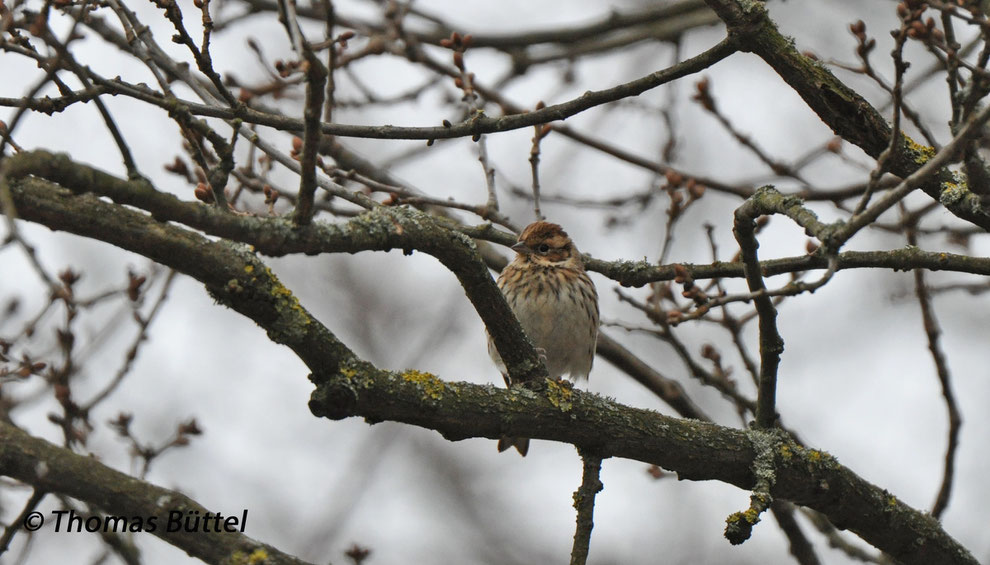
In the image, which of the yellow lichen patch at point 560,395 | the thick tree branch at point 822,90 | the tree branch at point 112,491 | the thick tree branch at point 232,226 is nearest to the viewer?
the thick tree branch at point 232,226

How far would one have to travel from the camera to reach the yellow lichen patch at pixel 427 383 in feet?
12.0

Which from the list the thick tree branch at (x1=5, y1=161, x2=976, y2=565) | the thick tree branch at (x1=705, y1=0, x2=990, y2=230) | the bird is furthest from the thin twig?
the bird

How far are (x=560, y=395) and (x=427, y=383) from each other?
1.90ft

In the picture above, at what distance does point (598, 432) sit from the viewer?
Answer: 13.2 feet

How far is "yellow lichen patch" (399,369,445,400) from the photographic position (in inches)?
144

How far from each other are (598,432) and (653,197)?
13.6 feet

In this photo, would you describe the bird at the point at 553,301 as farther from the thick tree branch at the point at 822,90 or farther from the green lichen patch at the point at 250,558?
the green lichen patch at the point at 250,558

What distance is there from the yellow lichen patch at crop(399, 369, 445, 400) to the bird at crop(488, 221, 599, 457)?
2833mm

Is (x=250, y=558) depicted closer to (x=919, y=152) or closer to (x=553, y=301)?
(x=919, y=152)

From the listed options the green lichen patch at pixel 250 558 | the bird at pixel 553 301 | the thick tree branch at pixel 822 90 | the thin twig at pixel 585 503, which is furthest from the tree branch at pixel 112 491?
the bird at pixel 553 301

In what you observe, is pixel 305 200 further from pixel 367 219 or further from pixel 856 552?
pixel 856 552

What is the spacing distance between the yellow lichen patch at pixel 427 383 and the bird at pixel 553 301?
2.83 m

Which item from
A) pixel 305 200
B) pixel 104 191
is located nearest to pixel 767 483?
pixel 305 200

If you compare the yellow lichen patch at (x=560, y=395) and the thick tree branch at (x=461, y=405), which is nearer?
the thick tree branch at (x=461, y=405)
